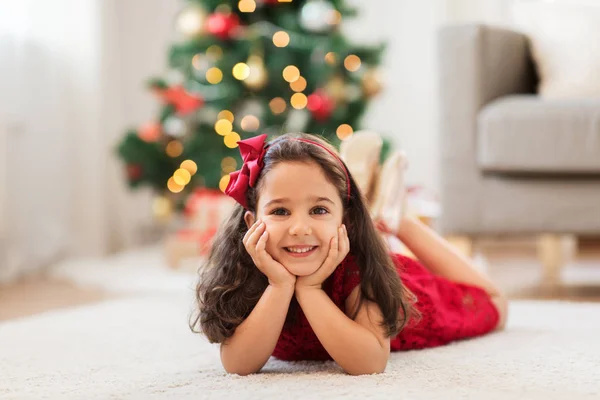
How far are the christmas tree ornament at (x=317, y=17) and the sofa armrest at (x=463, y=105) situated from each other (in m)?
0.89

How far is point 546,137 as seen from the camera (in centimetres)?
180

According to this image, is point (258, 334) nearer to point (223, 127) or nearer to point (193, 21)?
point (223, 127)

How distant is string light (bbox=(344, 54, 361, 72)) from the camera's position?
2.91 meters

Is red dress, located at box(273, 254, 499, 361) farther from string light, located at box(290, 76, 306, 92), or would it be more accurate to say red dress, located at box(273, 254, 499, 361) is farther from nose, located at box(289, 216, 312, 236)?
string light, located at box(290, 76, 306, 92)

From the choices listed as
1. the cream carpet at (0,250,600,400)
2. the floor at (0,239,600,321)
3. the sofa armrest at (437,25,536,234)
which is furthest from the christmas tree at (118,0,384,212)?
the cream carpet at (0,250,600,400)

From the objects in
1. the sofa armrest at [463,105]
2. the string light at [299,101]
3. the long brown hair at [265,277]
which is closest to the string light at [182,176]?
the string light at [299,101]

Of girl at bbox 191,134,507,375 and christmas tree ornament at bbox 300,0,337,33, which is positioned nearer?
girl at bbox 191,134,507,375

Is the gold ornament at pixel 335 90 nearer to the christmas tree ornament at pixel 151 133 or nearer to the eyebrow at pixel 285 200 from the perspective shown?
the christmas tree ornament at pixel 151 133

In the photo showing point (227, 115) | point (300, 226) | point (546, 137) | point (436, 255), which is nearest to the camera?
point (300, 226)

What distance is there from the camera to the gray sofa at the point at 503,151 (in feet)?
5.92

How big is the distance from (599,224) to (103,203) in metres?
2.04

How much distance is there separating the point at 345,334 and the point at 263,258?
0.46ft

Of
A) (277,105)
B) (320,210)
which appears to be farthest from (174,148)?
(320,210)

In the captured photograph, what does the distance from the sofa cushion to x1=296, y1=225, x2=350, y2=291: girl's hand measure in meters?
0.98
